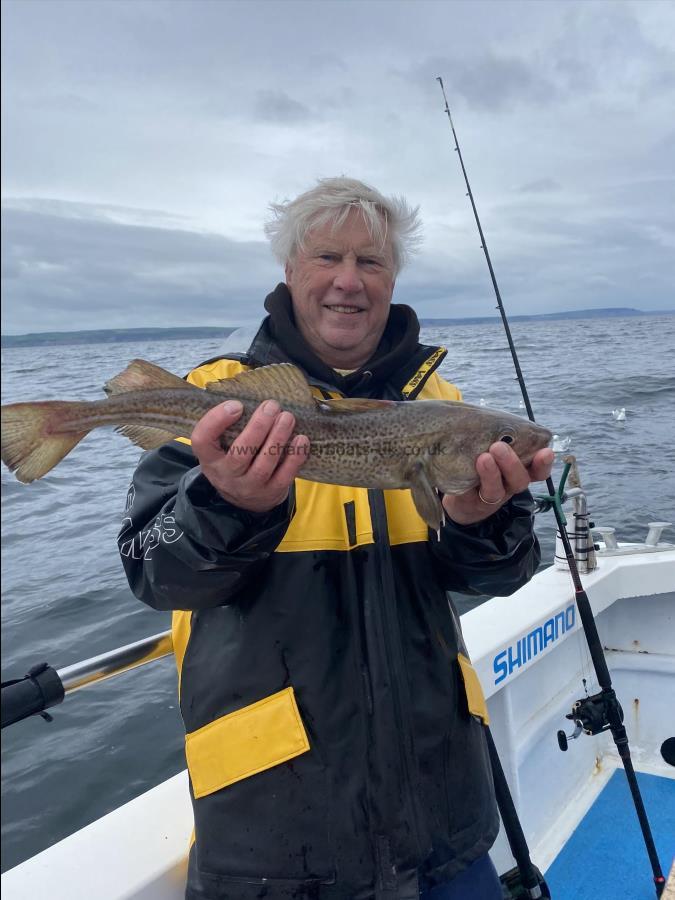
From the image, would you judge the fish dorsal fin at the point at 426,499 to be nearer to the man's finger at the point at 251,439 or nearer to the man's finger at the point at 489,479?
the man's finger at the point at 489,479

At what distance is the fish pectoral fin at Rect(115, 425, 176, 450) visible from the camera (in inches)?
96.9

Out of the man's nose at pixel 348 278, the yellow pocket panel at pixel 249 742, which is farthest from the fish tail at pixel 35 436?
the man's nose at pixel 348 278

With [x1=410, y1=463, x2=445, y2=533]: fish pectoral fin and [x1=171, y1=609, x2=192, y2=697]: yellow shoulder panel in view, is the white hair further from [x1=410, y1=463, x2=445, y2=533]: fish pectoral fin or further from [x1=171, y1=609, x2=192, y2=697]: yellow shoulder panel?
[x1=171, y1=609, x2=192, y2=697]: yellow shoulder panel

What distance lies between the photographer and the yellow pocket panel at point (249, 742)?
2.25 m

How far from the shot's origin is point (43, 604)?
873 centimetres

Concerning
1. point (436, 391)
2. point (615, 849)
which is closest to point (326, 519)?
point (436, 391)

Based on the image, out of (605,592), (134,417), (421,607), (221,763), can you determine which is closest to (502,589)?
(421,607)

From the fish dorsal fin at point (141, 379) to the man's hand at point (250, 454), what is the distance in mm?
398

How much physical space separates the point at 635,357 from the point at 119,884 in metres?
23.1

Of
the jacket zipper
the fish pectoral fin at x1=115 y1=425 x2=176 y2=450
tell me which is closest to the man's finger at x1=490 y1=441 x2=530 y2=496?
the jacket zipper

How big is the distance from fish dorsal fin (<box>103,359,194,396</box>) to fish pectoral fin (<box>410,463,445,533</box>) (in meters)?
0.87

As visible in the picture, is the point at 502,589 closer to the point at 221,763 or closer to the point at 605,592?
the point at 221,763

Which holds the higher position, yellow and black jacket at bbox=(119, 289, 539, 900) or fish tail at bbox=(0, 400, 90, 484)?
fish tail at bbox=(0, 400, 90, 484)

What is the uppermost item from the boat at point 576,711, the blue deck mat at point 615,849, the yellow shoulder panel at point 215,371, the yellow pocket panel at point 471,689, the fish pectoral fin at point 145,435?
the yellow shoulder panel at point 215,371
